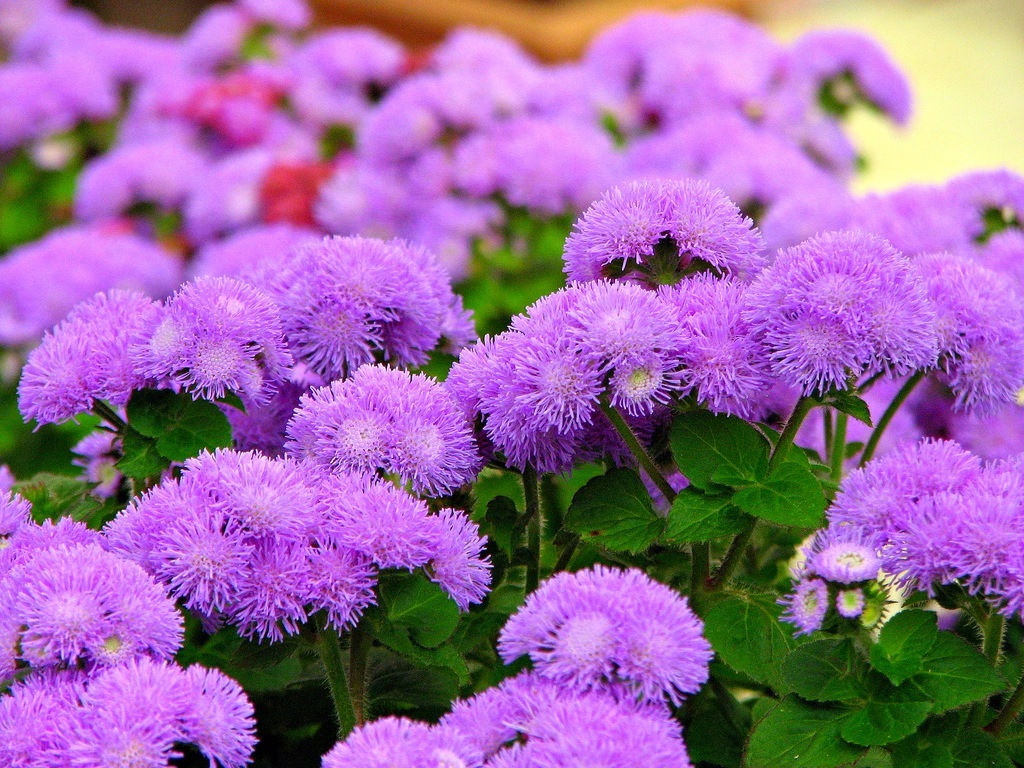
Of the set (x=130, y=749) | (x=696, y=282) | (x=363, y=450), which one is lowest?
(x=130, y=749)

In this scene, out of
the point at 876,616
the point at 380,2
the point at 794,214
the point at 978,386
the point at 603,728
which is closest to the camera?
the point at 603,728

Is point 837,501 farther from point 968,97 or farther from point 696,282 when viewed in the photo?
point 968,97

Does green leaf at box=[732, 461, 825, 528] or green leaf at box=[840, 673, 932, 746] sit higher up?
green leaf at box=[732, 461, 825, 528]

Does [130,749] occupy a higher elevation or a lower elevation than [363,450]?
lower

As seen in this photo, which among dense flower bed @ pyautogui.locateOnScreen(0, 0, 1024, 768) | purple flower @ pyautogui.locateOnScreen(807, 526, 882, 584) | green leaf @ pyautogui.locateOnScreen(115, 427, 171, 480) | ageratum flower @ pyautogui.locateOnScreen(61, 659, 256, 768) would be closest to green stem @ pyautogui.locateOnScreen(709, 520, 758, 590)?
dense flower bed @ pyautogui.locateOnScreen(0, 0, 1024, 768)

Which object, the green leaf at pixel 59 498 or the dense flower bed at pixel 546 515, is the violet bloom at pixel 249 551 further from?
the green leaf at pixel 59 498

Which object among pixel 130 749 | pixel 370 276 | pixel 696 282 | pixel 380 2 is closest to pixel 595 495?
pixel 696 282

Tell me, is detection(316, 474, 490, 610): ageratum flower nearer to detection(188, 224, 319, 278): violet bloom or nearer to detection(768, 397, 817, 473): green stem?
detection(768, 397, 817, 473): green stem
